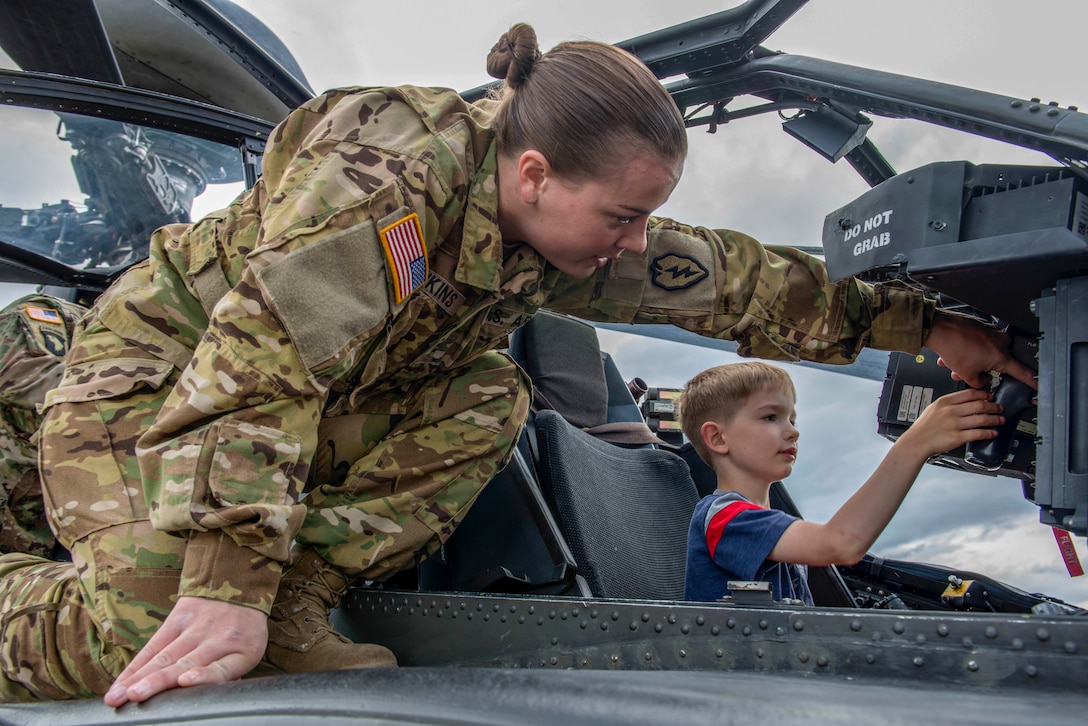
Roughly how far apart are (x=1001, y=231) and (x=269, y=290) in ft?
2.96

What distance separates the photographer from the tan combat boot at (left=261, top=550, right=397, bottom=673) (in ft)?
4.10

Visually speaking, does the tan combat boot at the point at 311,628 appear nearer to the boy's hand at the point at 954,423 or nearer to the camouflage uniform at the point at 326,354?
the camouflage uniform at the point at 326,354

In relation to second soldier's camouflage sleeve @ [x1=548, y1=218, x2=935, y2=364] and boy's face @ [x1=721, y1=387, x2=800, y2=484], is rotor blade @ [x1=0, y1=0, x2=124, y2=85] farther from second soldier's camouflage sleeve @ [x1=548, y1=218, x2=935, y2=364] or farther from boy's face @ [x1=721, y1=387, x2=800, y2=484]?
boy's face @ [x1=721, y1=387, x2=800, y2=484]

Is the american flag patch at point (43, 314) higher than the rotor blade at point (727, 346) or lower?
lower

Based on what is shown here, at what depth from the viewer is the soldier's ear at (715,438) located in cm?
176

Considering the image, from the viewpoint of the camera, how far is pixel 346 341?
1.18 meters

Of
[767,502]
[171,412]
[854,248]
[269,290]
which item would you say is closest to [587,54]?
[854,248]

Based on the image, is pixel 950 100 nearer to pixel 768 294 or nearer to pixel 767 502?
pixel 768 294

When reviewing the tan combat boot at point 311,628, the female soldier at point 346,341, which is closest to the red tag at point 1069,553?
the female soldier at point 346,341

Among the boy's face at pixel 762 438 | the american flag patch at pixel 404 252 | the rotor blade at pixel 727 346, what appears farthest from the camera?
the rotor blade at pixel 727 346

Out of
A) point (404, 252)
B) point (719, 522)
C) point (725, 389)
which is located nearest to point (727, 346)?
point (725, 389)

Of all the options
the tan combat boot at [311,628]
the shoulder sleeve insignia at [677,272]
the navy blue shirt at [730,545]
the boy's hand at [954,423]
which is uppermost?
the shoulder sleeve insignia at [677,272]

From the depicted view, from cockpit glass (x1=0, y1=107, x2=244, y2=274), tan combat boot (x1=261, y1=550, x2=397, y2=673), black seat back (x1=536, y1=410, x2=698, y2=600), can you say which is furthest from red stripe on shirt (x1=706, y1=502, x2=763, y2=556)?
cockpit glass (x1=0, y1=107, x2=244, y2=274)

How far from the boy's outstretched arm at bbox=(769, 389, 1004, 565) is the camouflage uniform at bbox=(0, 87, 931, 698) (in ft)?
0.60
